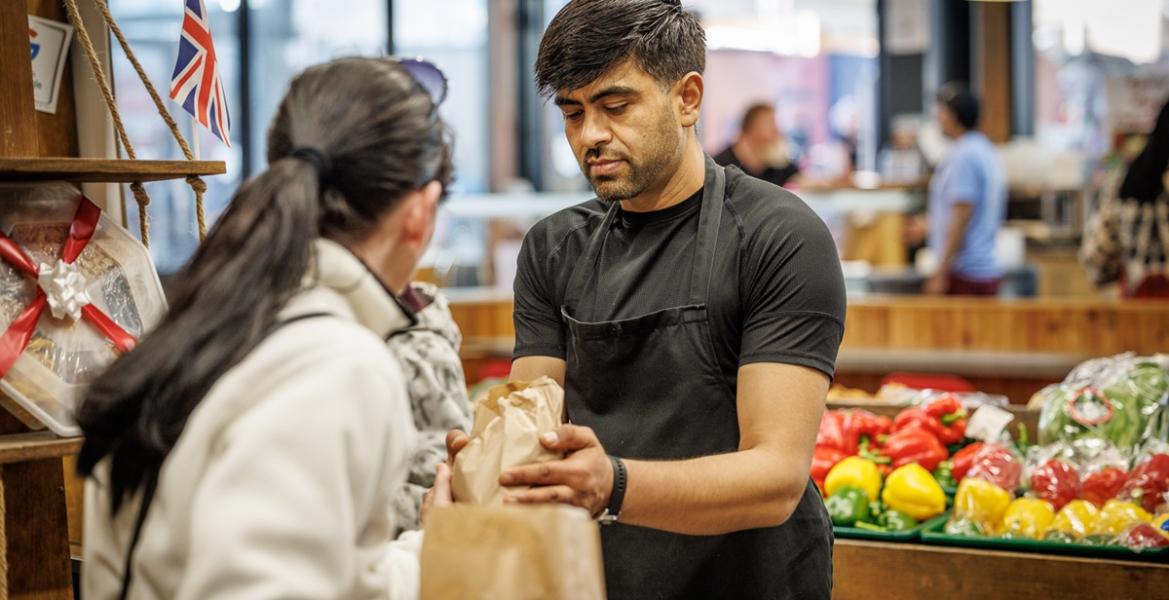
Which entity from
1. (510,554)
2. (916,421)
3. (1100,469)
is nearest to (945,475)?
(916,421)

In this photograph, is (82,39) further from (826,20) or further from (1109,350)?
(826,20)

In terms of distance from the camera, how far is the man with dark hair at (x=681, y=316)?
211cm

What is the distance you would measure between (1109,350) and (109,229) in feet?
15.7

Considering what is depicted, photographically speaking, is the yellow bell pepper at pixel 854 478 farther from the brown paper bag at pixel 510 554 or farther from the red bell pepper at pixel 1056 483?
the brown paper bag at pixel 510 554

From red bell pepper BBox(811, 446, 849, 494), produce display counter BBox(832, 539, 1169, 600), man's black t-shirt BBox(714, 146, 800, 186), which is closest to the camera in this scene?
produce display counter BBox(832, 539, 1169, 600)

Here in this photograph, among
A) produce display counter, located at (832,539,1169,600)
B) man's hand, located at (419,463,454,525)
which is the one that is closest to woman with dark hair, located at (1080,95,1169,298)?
produce display counter, located at (832,539,1169,600)

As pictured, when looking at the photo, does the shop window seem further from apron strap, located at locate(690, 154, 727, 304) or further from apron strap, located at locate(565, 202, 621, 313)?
apron strap, located at locate(690, 154, 727, 304)

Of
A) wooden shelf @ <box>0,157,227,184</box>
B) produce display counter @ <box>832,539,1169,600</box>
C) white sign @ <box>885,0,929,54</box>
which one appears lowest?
produce display counter @ <box>832,539,1169,600</box>

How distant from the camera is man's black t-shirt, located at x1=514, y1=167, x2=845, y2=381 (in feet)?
6.99

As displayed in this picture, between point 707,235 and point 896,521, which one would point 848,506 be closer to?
point 896,521

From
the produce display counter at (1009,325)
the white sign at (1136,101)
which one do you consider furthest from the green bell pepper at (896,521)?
the white sign at (1136,101)

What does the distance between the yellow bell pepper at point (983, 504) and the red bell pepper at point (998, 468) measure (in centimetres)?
9

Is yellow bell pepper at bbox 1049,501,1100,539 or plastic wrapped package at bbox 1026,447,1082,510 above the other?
plastic wrapped package at bbox 1026,447,1082,510

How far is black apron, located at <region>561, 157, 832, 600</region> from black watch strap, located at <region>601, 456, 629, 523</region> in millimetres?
367
